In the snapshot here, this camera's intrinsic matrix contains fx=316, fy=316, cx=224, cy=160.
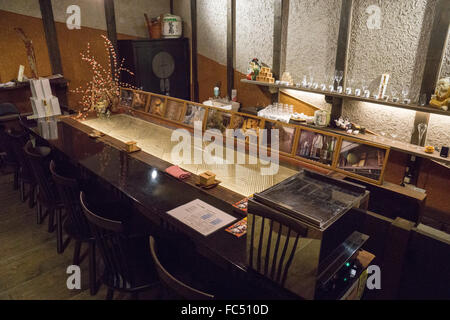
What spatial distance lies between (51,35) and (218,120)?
175 inches

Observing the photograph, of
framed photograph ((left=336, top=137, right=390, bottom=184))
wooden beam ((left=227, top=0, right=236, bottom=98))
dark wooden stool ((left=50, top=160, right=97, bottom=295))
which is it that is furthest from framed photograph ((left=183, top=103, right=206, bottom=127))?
wooden beam ((left=227, top=0, right=236, bottom=98))

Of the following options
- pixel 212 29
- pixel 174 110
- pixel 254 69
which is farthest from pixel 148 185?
pixel 212 29

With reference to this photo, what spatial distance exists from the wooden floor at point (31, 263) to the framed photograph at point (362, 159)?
184 cm

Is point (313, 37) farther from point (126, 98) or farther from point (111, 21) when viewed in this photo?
point (111, 21)

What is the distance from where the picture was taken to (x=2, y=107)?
193 inches

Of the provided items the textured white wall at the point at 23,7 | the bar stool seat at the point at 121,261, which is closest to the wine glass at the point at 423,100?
the bar stool seat at the point at 121,261

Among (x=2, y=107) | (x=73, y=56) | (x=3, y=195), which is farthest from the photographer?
(x=73, y=56)

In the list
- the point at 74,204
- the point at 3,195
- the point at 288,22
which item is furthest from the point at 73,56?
the point at 74,204

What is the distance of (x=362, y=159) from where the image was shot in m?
2.24

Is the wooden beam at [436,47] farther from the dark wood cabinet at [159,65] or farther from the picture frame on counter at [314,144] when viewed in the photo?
the dark wood cabinet at [159,65]

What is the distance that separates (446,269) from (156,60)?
6.04 m

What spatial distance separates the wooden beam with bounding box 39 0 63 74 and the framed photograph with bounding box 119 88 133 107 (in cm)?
243
